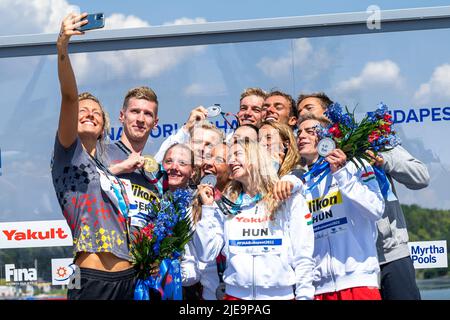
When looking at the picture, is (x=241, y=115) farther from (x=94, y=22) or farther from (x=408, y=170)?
(x=94, y=22)

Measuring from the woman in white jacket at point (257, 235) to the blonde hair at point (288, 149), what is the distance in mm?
84

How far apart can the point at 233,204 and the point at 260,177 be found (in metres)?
0.23

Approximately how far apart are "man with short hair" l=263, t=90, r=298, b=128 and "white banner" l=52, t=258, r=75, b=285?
61.7 inches

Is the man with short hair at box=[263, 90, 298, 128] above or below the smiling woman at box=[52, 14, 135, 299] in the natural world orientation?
above

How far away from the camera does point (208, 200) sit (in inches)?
197

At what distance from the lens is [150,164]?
518 cm

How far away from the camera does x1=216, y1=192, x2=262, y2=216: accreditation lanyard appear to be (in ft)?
16.0

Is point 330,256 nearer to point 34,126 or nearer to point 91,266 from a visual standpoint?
point 91,266

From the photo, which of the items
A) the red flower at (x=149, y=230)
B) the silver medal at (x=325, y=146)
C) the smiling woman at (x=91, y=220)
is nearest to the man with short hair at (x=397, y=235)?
the silver medal at (x=325, y=146)

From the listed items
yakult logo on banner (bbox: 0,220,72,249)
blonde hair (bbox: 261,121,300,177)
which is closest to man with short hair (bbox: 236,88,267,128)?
blonde hair (bbox: 261,121,300,177)

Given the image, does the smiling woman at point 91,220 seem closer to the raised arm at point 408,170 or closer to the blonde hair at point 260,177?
the blonde hair at point 260,177

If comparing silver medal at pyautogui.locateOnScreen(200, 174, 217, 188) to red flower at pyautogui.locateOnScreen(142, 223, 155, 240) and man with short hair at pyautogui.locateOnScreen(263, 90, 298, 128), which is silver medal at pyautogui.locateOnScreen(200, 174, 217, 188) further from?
man with short hair at pyautogui.locateOnScreen(263, 90, 298, 128)

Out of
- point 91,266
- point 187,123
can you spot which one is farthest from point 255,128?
point 91,266
